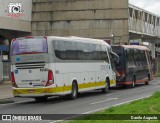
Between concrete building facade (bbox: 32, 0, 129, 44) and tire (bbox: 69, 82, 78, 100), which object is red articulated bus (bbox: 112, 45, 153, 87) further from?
concrete building facade (bbox: 32, 0, 129, 44)

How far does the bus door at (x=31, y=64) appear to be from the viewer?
74.2 ft

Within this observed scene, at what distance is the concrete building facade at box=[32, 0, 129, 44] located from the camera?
56.1 m

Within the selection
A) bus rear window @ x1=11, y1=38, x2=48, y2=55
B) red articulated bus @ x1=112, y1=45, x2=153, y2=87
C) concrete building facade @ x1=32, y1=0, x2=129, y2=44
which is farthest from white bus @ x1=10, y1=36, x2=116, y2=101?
concrete building facade @ x1=32, y1=0, x2=129, y2=44

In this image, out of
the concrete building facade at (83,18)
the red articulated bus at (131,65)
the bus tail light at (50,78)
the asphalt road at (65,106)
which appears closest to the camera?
the asphalt road at (65,106)

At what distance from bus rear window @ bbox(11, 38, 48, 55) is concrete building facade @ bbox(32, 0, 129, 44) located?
3223 cm

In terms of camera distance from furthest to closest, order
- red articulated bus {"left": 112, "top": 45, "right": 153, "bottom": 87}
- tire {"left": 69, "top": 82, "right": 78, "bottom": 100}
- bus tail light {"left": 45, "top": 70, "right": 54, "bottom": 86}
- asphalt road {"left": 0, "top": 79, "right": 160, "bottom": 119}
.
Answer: red articulated bus {"left": 112, "top": 45, "right": 153, "bottom": 87}, tire {"left": 69, "top": 82, "right": 78, "bottom": 100}, bus tail light {"left": 45, "top": 70, "right": 54, "bottom": 86}, asphalt road {"left": 0, "top": 79, "right": 160, "bottom": 119}

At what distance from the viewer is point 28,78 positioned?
22.8 m

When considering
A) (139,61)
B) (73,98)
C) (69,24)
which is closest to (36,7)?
(69,24)

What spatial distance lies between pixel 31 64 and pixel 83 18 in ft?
116

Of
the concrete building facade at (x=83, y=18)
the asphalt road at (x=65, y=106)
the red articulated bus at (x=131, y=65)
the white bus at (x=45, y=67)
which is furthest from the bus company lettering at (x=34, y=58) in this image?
the concrete building facade at (x=83, y=18)

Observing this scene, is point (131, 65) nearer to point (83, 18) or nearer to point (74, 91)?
point (74, 91)

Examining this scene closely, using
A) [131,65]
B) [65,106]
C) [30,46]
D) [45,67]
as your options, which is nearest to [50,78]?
[45,67]

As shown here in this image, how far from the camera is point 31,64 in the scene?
22781 millimetres

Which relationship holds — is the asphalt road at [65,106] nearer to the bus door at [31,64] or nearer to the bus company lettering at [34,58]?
the bus door at [31,64]
